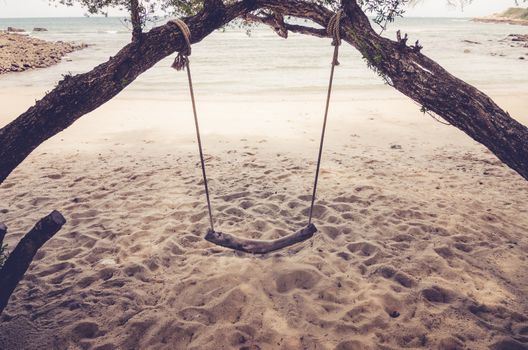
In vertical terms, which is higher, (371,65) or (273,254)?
(371,65)

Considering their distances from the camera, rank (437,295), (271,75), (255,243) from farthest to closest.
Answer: (271,75) < (255,243) < (437,295)

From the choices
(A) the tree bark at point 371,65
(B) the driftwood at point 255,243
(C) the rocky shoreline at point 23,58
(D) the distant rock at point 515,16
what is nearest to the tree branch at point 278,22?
(A) the tree bark at point 371,65

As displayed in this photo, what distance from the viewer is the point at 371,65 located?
11.6 feet

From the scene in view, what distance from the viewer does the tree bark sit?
2955 mm

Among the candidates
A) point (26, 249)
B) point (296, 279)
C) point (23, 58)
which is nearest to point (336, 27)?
point (296, 279)

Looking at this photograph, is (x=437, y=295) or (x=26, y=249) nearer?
(x=26, y=249)

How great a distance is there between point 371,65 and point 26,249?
3.21 metres

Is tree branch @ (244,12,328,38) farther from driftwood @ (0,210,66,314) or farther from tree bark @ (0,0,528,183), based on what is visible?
driftwood @ (0,210,66,314)

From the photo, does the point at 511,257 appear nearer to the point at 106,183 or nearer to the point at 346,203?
the point at 346,203

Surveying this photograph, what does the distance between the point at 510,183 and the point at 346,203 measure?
2.91 meters

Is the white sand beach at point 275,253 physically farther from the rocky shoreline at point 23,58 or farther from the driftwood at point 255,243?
the rocky shoreline at point 23,58

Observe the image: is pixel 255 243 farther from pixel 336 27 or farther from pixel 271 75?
pixel 271 75

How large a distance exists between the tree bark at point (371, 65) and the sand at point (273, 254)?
1.32m

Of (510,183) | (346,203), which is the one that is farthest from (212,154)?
(510,183)
